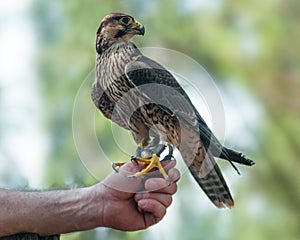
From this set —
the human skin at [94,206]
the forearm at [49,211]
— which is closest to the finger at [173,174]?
the human skin at [94,206]

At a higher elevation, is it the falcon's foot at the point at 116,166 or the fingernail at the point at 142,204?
the falcon's foot at the point at 116,166

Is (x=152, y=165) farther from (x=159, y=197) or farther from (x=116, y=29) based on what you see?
(x=116, y=29)

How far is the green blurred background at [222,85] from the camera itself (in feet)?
9.65

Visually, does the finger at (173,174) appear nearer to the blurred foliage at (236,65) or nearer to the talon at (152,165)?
the talon at (152,165)

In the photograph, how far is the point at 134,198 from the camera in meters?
1.59

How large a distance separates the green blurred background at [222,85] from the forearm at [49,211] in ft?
4.05

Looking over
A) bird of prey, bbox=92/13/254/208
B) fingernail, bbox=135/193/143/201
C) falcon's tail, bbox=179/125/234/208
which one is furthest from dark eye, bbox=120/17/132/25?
fingernail, bbox=135/193/143/201

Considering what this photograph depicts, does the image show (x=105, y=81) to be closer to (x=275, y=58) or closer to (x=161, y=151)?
(x=161, y=151)

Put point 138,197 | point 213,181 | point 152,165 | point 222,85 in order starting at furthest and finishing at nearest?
point 222,85, point 213,181, point 138,197, point 152,165

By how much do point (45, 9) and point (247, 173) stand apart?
111 centimetres

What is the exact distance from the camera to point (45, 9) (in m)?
3.12

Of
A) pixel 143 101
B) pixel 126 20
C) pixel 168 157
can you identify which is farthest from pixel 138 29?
pixel 168 157

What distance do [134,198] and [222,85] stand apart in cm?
149

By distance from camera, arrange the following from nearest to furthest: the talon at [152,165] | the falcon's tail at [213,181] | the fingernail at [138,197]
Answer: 1. the talon at [152,165]
2. the fingernail at [138,197]
3. the falcon's tail at [213,181]
